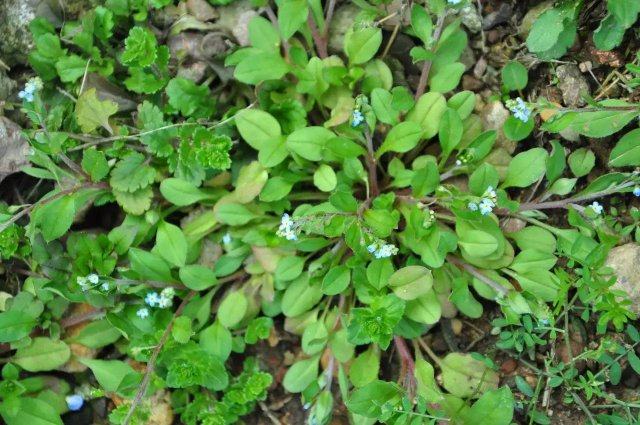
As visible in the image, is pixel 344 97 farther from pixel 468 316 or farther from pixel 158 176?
pixel 468 316

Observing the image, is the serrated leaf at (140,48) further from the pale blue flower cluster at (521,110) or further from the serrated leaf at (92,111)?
the pale blue flower cluster at (521,110)

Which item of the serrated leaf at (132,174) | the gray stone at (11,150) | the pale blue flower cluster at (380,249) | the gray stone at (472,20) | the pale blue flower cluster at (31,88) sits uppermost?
the pale blue flower cluster at (31,88)

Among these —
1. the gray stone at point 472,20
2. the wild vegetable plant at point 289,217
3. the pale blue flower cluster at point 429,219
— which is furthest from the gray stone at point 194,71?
the pale blue flower cluster at point 429,219

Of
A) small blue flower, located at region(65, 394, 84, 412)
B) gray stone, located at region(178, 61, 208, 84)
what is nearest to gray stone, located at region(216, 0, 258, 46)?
gray stone, located at region(178, 61, 208, 84)

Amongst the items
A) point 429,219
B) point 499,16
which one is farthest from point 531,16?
point 429,219

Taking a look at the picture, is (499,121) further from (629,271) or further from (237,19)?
(237,19)

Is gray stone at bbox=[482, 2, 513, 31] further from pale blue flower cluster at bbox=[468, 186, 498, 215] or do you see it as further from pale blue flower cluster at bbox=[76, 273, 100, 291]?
pale blue flower cluster at bbox=[76, 273, 100, 291]
